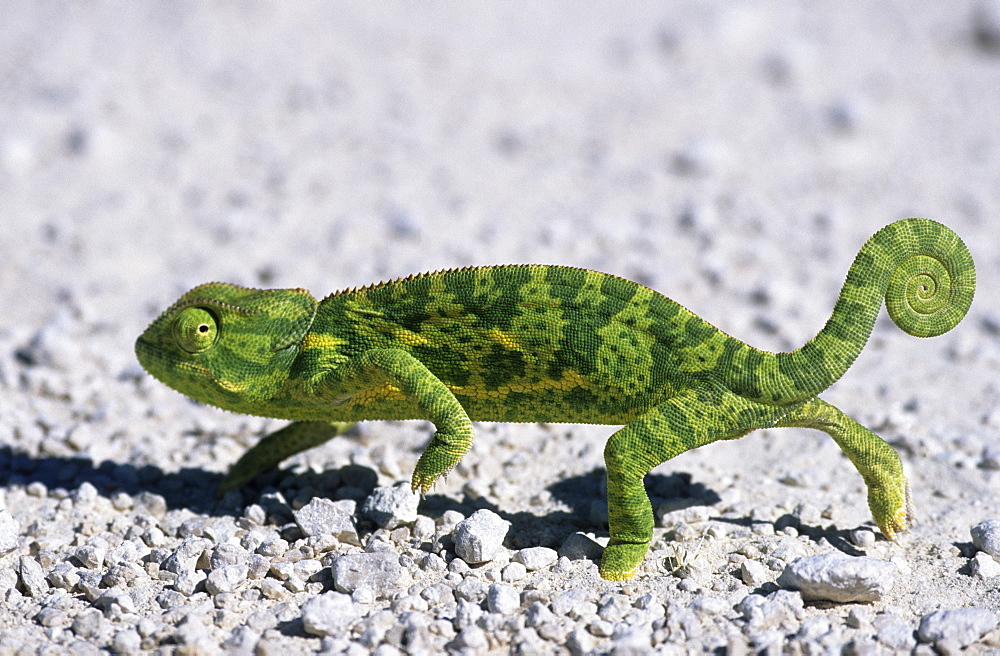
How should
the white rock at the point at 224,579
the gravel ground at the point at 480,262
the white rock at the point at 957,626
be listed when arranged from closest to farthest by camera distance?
the white rock at the point at 957,626 → the gravel ground at the point at 480,262 → the white rock at the point at 224,579

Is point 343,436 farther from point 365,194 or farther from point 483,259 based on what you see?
point 365,194

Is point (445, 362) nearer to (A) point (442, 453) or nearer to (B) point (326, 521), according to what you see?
(A) point (442, 453)

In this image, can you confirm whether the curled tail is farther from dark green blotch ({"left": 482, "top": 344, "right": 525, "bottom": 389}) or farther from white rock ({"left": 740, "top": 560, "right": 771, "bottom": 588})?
dark green blotch ({"left": 482, "top": 344, "right": 525, "bottom": 389})

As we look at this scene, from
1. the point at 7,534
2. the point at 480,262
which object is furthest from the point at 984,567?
the point at 480,262

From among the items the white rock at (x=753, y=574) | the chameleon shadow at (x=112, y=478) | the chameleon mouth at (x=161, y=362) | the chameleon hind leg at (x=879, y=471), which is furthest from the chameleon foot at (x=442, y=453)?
the chameleon hind leg at (x=879, y=471)

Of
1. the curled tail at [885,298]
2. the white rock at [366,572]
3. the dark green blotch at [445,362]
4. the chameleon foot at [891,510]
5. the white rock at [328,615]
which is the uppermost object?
the curled tail at [885,298]

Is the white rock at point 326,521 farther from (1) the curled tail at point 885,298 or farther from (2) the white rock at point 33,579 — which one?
(1) the curled tail at point 885,298

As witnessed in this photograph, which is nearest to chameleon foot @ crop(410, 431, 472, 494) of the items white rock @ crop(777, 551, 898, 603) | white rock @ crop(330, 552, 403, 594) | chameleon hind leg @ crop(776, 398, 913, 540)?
white rock @ crop(330, 552, 403, 594)

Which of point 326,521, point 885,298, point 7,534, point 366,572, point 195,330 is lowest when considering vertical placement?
point 7,534
